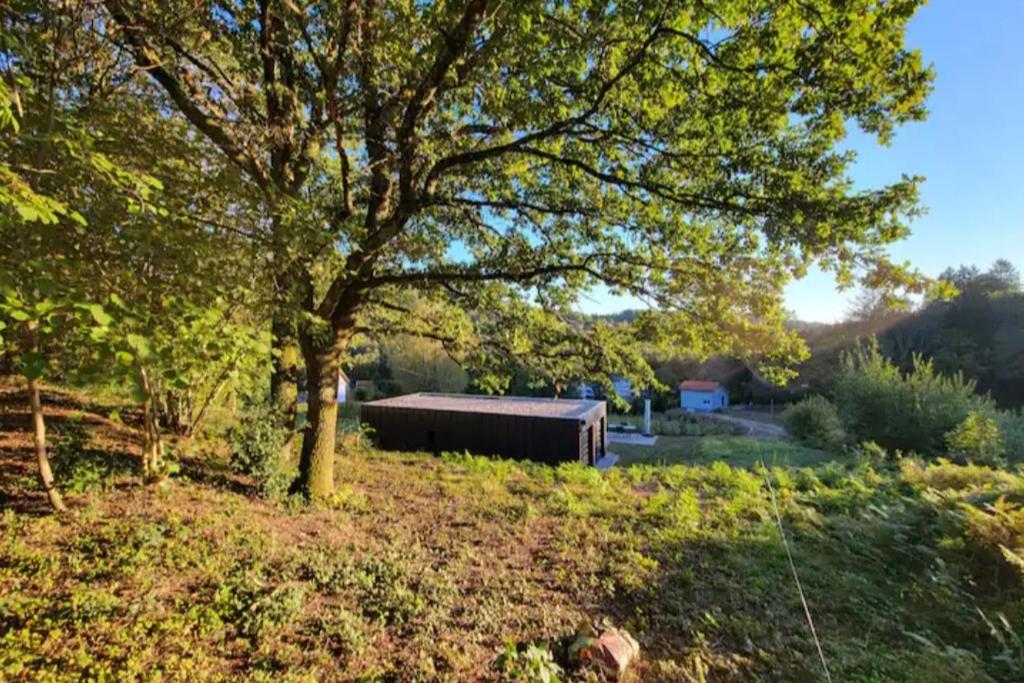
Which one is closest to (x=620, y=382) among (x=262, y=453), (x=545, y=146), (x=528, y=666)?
(x=545, y=146)

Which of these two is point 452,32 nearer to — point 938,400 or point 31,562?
point 31,562

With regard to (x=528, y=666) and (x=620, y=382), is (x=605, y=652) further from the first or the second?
(x=620, y=382)

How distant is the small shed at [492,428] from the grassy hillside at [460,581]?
645 centimetres

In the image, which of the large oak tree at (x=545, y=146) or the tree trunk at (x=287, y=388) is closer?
the large oak tree at (x=545, y=146)

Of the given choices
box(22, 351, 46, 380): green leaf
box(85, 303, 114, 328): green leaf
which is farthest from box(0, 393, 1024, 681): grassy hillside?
box(85, 303, 114, 328): green leaf

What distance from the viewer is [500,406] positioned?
13.9 metres

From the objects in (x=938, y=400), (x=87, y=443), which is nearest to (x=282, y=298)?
(x=87, y=443)

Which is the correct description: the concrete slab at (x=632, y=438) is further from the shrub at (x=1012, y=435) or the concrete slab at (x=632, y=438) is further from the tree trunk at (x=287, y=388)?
the tree trunk at (x=287, y=388)

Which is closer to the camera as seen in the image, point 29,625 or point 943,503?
point 29,625

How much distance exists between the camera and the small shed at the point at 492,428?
12.0 m

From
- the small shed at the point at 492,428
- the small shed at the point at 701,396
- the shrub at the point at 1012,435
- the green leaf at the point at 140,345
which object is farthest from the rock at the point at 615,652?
the small shed at the point at 701,396

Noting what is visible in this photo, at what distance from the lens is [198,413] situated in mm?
5703

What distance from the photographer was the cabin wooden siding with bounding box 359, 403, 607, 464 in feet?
39.0

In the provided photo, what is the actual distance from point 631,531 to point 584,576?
3.86ft
